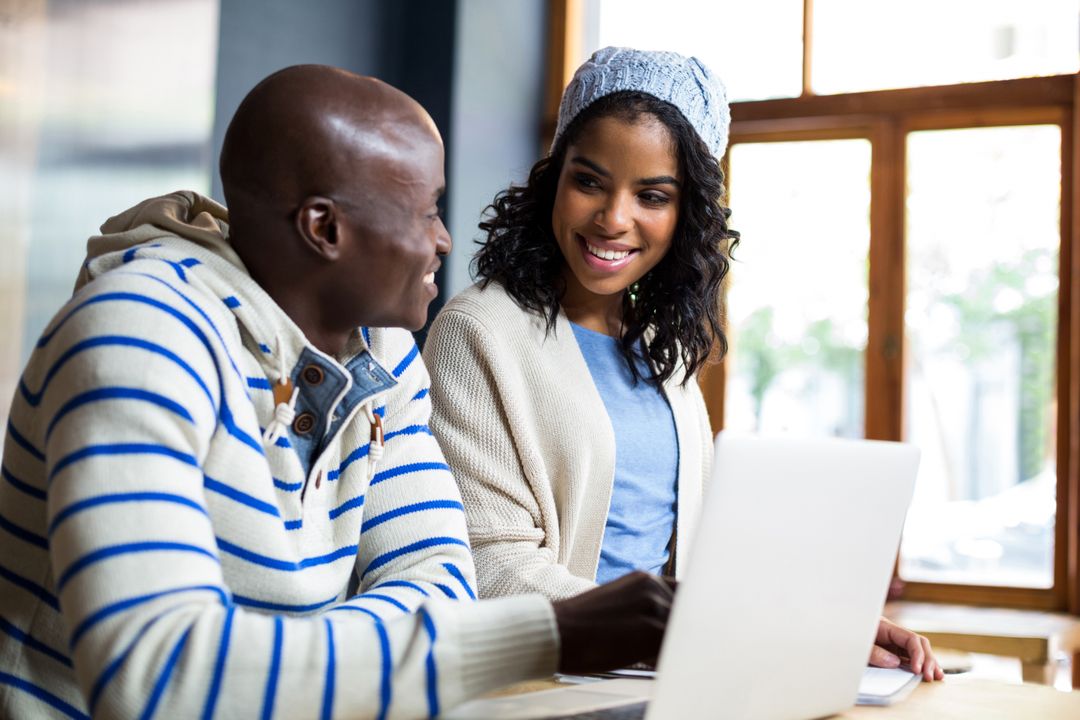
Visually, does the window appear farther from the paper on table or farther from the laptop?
the laptop

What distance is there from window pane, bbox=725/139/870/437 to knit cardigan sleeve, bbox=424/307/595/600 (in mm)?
2790

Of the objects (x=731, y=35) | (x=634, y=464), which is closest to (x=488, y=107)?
(x=731, y=35)

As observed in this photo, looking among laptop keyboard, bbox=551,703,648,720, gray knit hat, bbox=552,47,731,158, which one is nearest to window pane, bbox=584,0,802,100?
gray knit hat, bbox=552,47,731,158

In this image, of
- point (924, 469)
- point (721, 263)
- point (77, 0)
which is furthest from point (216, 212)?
point (924, 469)

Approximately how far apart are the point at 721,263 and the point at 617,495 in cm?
44

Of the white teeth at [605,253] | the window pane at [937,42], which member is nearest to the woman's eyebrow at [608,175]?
the white teeth at [605,253]

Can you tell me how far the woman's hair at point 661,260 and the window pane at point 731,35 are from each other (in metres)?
2.57

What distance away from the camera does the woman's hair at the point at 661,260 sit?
165cm

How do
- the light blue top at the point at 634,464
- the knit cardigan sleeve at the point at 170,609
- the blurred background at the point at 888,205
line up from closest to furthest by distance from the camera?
the knit cardigan sleeve at the point at 170,609 < the light blue top at the point at 634,464 < the blurred background at the point at 888,205

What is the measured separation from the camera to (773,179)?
4.29m

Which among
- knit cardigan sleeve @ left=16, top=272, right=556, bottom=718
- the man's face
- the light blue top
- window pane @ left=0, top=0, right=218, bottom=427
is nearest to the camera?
knit cardigan sleeve @ left=16, top=272, right=556, bottom=718

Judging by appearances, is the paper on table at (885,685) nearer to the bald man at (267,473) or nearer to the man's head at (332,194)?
the bald man at (267,473)

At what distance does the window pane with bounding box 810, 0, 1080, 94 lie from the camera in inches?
153

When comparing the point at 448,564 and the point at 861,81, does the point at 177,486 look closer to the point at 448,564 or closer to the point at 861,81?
the point at 448,564
